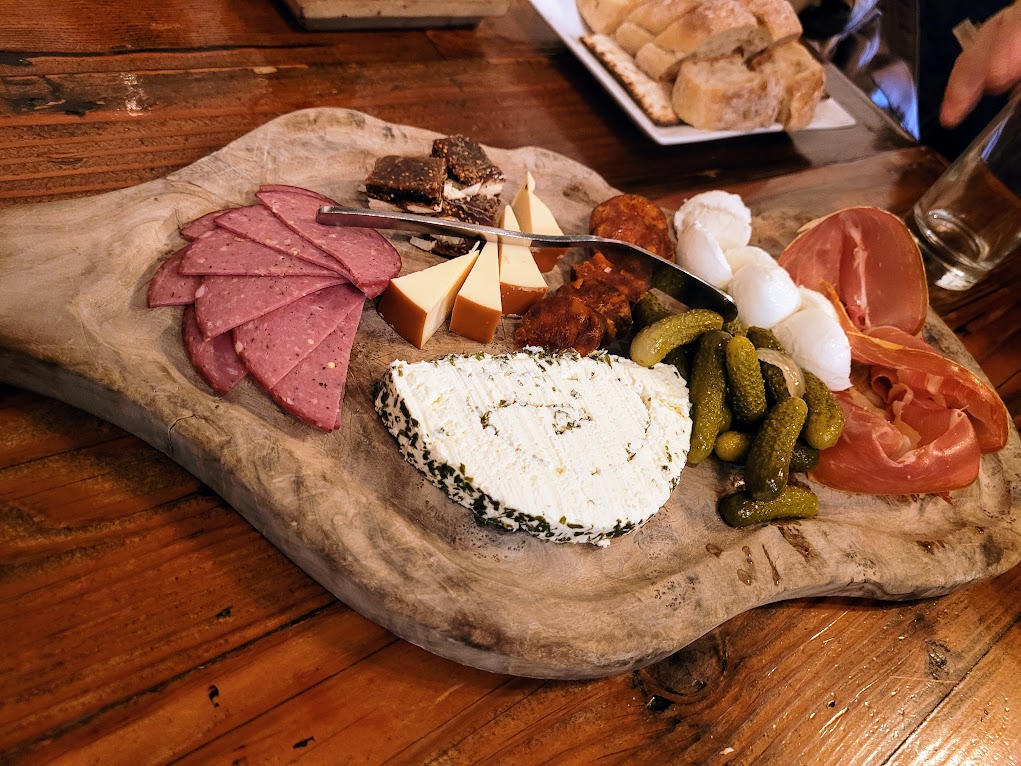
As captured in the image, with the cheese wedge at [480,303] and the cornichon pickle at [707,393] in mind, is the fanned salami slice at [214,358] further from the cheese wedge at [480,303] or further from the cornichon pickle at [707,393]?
the cornichon pickle at [707,393]

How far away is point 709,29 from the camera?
284 centimetres

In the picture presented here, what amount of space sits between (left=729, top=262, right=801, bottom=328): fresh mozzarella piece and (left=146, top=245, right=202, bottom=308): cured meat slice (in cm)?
149

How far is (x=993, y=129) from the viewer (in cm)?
269

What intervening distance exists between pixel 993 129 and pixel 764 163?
0.85 meters

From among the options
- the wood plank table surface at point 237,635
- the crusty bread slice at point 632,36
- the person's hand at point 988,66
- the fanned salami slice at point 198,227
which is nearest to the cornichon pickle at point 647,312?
the wood plank table surface at point 237,635

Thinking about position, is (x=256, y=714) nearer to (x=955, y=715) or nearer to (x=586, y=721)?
(x=586, y=721)

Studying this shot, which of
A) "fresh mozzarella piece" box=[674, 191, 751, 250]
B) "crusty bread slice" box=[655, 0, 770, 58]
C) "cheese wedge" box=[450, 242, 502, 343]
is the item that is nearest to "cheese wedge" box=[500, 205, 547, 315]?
"cheese wedge" box=[450, 242, 502, 343]

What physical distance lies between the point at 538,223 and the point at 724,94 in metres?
1.27

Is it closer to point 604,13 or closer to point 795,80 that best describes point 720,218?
point 795,80

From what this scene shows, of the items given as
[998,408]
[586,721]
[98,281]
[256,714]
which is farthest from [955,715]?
[98,281]

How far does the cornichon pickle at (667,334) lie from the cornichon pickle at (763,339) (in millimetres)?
119

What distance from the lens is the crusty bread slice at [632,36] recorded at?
3027 mm

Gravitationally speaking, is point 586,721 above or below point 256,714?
below

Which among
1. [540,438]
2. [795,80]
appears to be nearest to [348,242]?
[540,438]
